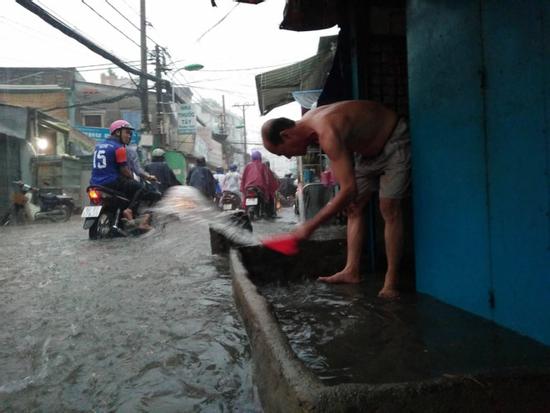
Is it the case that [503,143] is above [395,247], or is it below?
above

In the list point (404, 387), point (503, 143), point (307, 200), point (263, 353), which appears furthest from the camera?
point (307, 200)

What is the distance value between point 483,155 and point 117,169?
6.01m

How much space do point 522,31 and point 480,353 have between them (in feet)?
4.51

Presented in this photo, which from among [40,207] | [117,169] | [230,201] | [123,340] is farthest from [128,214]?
[40,207]

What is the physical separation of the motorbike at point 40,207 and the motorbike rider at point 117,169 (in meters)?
6.58

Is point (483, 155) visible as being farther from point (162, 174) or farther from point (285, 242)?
point (162, 174)

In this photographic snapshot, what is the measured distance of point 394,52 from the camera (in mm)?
3910

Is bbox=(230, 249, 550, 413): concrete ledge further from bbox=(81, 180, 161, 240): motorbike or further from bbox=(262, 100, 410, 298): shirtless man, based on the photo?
bbox=(81, 180, 161, 240): motorbike

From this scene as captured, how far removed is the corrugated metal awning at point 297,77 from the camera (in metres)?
7.47

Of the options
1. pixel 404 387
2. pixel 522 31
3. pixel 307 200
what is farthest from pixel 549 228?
pixel 307 200

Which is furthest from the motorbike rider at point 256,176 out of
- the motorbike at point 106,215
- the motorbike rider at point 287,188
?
the motorbike rider at point 287,188

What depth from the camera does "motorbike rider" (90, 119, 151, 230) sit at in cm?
666

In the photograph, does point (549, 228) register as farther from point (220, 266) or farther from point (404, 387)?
point (220, 266)

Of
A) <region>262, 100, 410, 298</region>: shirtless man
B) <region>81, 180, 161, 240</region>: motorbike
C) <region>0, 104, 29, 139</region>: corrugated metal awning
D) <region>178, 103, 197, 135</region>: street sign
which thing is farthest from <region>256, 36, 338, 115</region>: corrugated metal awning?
<region>178, 103, 197, 135</region>: street sign
